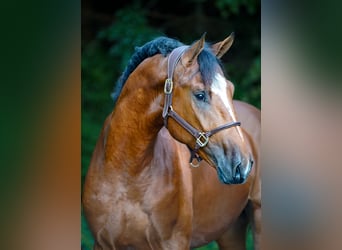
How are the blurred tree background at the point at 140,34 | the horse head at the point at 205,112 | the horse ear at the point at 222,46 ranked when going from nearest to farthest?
1. the horse head at the point at 205,112
2. the horse ear at the point at 222,46
3. the blurred tree background at the point at 140,34

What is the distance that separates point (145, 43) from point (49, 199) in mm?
780

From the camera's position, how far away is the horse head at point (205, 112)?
8.68ft

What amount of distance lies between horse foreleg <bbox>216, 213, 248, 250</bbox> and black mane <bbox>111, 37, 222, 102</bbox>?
76 cm

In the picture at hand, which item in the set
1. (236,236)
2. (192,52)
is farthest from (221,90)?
(236,236)

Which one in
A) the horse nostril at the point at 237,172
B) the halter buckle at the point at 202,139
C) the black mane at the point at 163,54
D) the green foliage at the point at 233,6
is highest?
the green foliage at the point at 233,6

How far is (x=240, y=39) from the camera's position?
298 cm

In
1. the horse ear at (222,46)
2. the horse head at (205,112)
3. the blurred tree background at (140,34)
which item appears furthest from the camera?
the blurred tree background at (140,34)

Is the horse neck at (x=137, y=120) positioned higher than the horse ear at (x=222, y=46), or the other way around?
the horse ear at (x=222, y=46)

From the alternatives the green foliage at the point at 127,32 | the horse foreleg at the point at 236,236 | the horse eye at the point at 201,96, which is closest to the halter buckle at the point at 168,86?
the horse eye at the point at 201,96

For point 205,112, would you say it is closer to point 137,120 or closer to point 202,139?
point 202,139

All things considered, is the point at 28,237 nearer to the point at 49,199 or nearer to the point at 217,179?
the point at 49,199

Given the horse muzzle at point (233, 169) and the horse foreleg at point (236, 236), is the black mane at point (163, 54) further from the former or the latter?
the horse foreleg at point (236, 236)

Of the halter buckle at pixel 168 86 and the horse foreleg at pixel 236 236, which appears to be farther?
the horse foreleg at pixel 236 236

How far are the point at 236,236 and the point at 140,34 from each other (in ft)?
3.23
